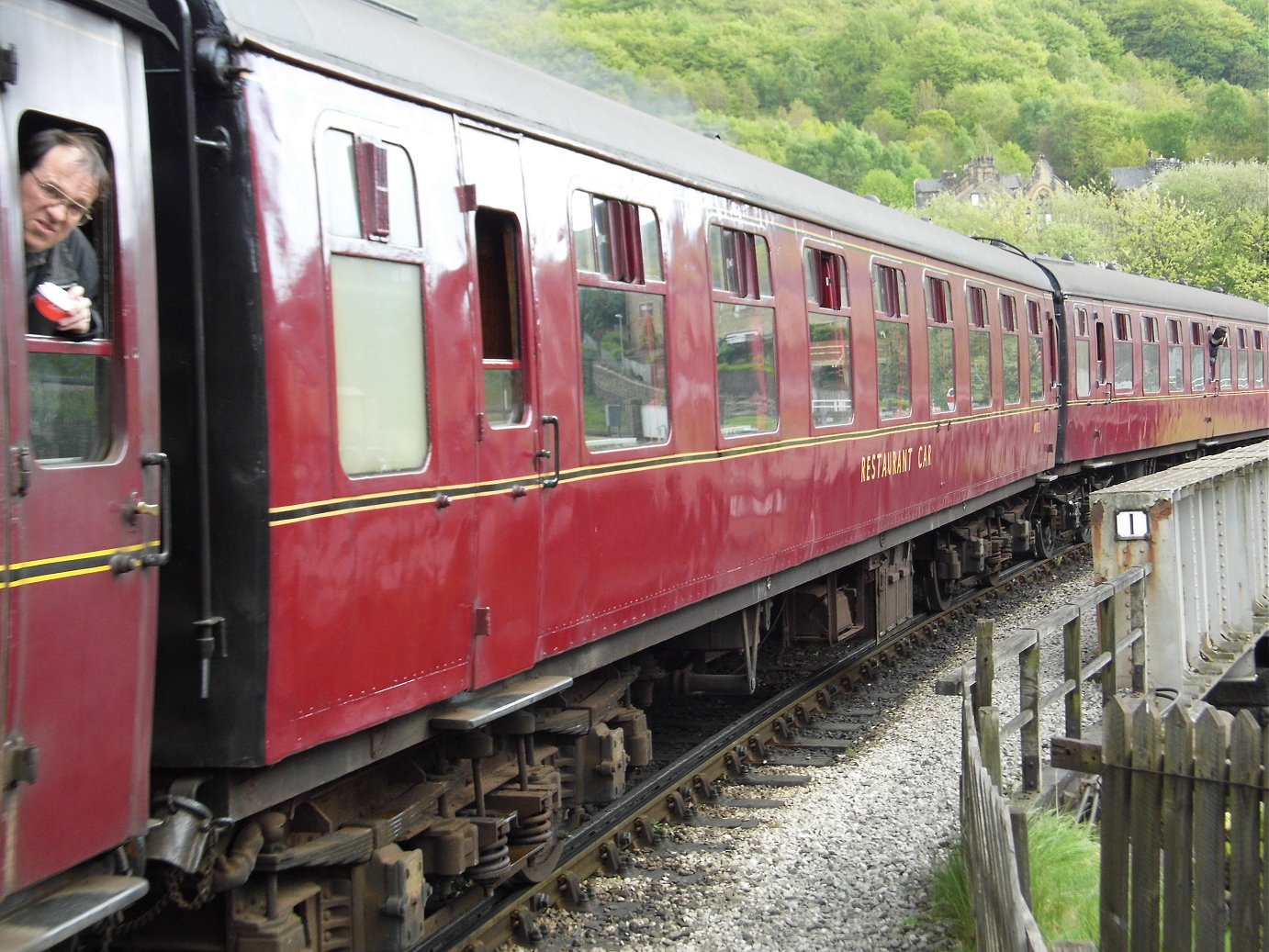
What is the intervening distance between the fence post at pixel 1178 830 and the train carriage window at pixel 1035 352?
10.7 metres

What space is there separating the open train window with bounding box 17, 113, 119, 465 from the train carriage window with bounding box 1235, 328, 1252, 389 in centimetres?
2596

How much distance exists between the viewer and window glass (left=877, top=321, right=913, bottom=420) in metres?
10.0

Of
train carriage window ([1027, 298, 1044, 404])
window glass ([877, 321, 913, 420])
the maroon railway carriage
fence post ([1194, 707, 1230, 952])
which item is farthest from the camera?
the maroon railway carriage

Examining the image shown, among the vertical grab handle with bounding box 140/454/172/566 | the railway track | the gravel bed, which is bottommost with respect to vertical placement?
the gravel bed

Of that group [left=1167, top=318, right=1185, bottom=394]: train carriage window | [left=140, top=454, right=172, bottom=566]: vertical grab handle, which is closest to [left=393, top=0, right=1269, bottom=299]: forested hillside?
[left=1167, top=318, right=1185, bottom=394]: train carriage window

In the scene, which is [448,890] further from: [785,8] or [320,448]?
[785,8]

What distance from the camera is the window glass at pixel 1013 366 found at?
13867 millimetres

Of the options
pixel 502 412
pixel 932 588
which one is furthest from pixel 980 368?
pixel 502 412

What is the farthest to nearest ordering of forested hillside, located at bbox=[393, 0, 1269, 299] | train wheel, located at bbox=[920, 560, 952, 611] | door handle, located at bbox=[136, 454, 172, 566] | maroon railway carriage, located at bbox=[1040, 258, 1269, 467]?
1. forested hillside, located at bbox=[393, 0, 1269, 299]
2. maroon railway carriage, located at bbox=[1040, 258, 1269, 467]
3. train wheel, located at bbox=[920, 560, 952, 611]
4. door handle, located at bbox=[136, 454, 172, 566]

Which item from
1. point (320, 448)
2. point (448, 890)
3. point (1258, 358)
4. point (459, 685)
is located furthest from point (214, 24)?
point (1258, 358)

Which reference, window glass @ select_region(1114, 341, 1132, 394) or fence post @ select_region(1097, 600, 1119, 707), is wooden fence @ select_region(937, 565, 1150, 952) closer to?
fence post @ select_region(1097, 600, 1119, 707)

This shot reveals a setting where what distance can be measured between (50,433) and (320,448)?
923 mm

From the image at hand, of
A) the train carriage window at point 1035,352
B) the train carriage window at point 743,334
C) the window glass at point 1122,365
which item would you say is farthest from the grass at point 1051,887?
the window glass at point 1122,365

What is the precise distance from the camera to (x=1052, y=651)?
11.4 metres
